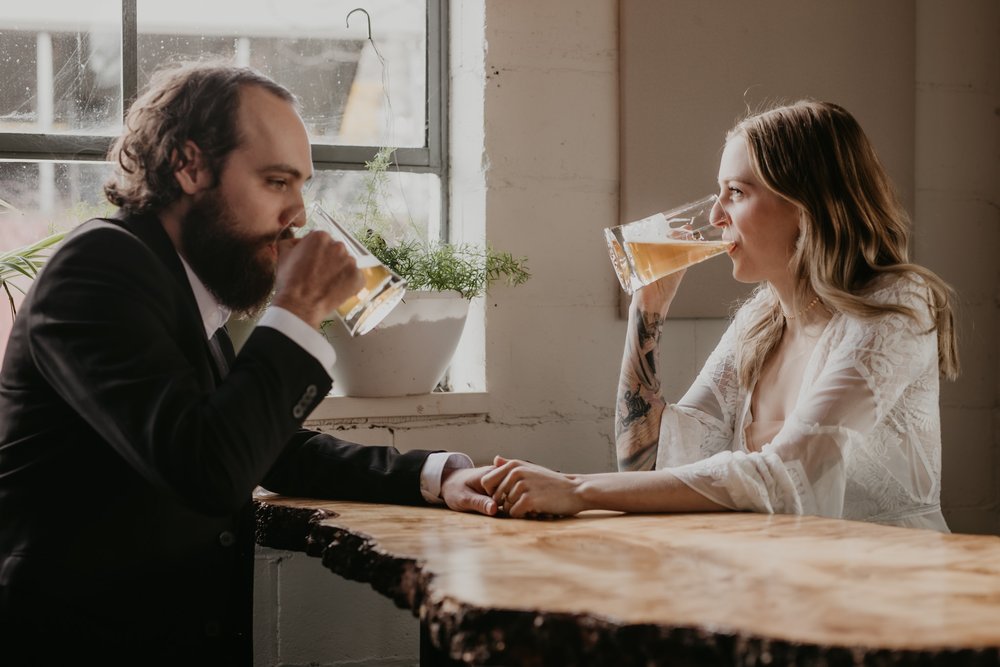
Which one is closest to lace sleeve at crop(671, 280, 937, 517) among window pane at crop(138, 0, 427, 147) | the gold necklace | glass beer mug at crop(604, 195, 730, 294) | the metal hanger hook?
the gold necklace

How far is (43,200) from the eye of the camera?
7.77 feet

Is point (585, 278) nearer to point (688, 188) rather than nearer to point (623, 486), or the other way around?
point (688, 188)

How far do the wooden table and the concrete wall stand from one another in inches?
35.8

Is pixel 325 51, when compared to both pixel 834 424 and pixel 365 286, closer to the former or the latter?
pixel 365 286

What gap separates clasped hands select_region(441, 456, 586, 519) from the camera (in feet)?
5.23

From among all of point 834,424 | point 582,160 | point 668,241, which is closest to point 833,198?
point 668,241

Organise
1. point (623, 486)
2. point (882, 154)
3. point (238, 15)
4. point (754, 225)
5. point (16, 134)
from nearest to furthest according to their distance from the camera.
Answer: point (623, 486), point (754, 225), point (16, 134), point (238, 15), point (882, 154)

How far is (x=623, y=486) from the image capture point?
1.63 metres

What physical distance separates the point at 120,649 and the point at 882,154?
213cm

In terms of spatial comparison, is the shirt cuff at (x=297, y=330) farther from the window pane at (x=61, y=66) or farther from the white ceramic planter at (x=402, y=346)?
the window pane at (x=61, y=66)

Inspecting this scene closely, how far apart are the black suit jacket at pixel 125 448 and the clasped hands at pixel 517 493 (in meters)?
0.36

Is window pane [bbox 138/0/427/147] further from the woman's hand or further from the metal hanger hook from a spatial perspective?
the woman's hand

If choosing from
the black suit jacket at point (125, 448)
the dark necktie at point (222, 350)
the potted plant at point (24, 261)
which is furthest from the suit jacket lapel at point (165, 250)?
the potted plant at point (24, 261)

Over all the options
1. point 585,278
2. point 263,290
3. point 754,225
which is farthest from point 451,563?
point 585,278
